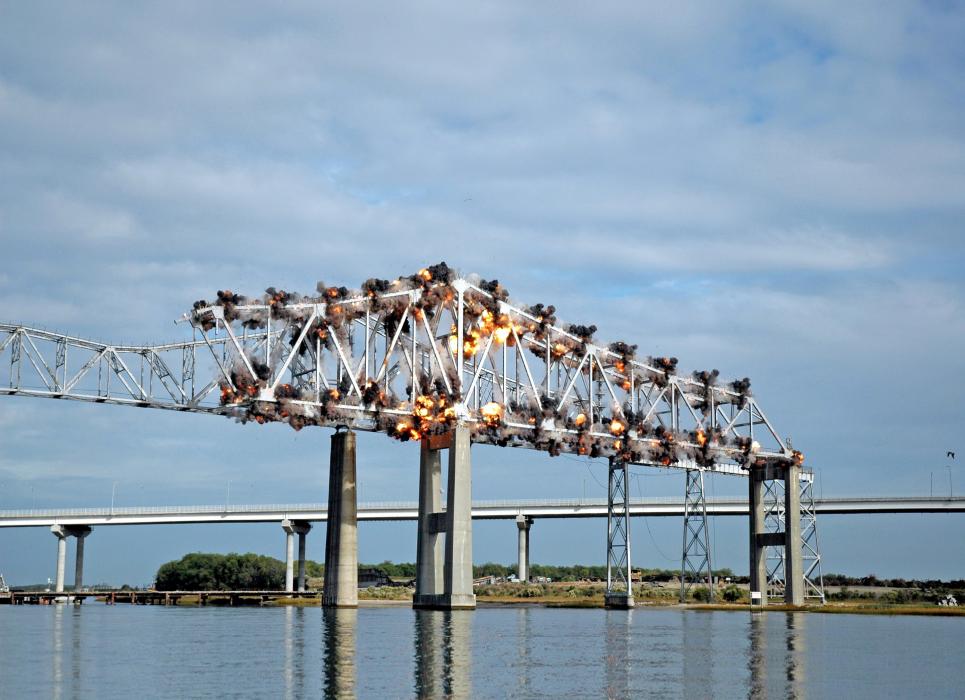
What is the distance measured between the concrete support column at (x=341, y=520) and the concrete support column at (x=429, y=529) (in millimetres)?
7700

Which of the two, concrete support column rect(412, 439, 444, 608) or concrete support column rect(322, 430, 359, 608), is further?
concrete support column rect(322, 430, 359, 608)

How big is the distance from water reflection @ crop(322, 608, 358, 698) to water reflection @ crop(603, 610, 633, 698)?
1020 centimetres

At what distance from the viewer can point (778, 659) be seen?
6328 cm

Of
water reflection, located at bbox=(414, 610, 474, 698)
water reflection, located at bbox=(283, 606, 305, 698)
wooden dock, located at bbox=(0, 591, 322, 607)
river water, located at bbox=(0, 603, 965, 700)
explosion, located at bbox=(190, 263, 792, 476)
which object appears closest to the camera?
water reflection, located at bbox=(283, 606, 305, 698)

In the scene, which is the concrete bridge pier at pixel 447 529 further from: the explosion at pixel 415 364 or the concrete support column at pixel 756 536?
the concrete support column at pixel 756 536

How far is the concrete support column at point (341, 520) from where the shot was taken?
377 ft

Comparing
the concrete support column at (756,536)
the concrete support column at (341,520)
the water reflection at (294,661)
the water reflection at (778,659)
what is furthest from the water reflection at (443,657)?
the concrete support column at (756,536)

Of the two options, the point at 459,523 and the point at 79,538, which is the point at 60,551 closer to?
the point at 79,538

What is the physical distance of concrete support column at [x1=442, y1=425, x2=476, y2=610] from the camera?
338 ft

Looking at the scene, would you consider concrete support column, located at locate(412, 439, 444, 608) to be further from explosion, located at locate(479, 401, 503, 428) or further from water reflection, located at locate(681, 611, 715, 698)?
water reflection, located at locate(681, 611, 715, 698)

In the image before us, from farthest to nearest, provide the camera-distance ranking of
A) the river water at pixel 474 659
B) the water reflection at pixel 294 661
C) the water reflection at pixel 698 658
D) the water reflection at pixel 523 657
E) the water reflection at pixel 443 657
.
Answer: the water reflection at pixel 523 657, the water reflection at pixel 698 658, the river water at pixel 474 659, the water reflection at pixel 443 657, the water reflection at pixel 294 661

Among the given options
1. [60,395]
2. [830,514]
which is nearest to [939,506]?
[830,514]

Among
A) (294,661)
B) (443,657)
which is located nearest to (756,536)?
(443,657)

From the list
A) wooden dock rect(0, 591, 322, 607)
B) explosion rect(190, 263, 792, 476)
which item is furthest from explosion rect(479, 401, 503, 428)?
wooden dock rect(0, 591, 322, 607)
